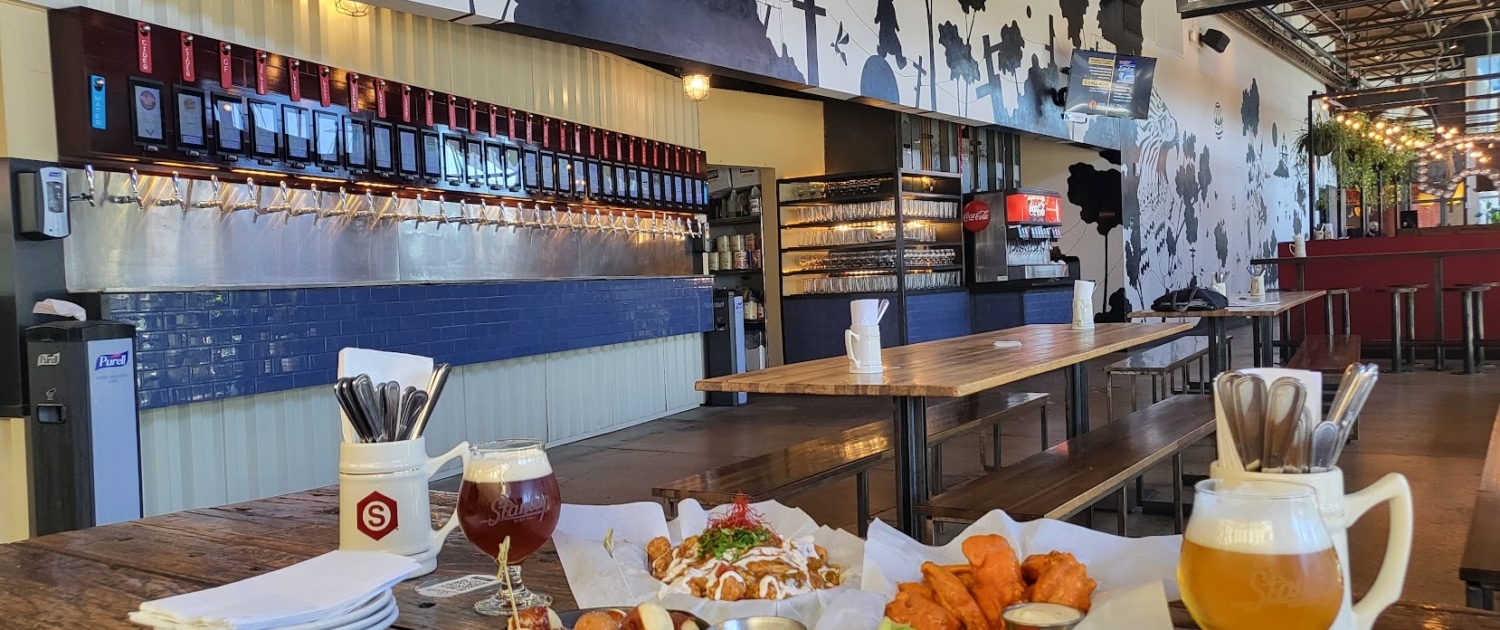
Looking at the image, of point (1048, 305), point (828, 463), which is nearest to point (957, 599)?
point (828, 463)

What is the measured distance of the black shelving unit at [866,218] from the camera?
1023 centimetres

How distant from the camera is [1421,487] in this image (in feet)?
15.5

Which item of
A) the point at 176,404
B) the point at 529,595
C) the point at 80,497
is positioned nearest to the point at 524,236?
the point at 176,404

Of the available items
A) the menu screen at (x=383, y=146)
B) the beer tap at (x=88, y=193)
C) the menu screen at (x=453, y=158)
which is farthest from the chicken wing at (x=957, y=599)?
the menu screen at (x=453, y=158)

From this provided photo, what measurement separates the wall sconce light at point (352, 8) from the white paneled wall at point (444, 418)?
1.99 metres

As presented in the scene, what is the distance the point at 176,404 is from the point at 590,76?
12.5ft

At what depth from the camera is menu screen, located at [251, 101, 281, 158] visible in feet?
15.3

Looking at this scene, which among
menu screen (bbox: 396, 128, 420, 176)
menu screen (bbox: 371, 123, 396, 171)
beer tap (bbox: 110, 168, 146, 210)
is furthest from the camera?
menu screen (bbox: 396, 128, 420, 176)

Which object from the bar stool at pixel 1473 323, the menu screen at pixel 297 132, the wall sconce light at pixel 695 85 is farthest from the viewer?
the bar stool at pixel 1473 323

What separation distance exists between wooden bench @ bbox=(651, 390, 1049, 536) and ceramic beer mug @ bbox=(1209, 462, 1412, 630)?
225 cm

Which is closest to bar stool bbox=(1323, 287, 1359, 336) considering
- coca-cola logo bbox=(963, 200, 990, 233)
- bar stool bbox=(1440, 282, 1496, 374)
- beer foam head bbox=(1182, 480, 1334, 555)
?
bar stool bbox=(1440, 282, 1496, 374)

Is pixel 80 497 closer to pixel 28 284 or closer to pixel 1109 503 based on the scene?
pixel 28 284

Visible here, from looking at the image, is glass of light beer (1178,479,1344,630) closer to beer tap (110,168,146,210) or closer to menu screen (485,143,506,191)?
beer tap (110,168,146,210)

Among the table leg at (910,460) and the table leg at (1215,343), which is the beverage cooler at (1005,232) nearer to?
the table leg at (1215,343)
